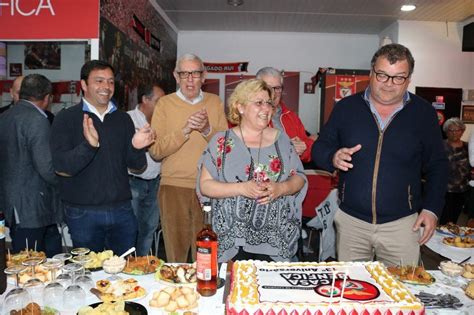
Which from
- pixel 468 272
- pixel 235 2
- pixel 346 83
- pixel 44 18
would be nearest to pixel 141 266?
pixel 468 272

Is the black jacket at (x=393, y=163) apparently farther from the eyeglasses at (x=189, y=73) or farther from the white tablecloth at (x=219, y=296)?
the eyeglasses at (x=189, y=73)

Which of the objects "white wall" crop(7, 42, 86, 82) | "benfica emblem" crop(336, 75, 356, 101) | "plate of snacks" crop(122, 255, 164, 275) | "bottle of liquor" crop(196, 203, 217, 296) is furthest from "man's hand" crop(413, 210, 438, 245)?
"benfica emblem" crop(336, 75, 356, 101)

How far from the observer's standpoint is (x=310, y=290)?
132 centimetres

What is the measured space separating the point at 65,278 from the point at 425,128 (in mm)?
1837

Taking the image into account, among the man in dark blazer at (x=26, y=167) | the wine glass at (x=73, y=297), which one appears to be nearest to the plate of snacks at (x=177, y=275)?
the wine glass at (x=73, y=297)

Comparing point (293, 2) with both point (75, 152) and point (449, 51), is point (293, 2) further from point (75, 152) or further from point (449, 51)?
point (75, 152)

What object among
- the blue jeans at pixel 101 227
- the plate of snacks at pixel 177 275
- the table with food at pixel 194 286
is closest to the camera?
the table with food at pixel 194 286

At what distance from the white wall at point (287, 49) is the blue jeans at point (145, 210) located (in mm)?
4930

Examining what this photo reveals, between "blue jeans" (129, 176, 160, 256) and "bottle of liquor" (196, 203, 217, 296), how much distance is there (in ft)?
7.56

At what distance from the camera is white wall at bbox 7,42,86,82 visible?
14.8 feet

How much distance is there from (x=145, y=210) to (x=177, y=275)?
220 cm

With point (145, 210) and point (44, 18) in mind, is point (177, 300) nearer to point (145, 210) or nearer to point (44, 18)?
point (145, 210)

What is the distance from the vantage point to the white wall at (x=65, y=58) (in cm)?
452

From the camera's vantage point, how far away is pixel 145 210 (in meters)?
3.83
